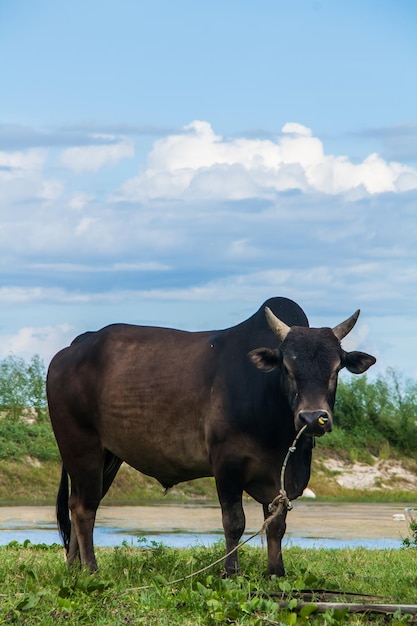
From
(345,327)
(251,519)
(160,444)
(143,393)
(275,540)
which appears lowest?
(251,519)

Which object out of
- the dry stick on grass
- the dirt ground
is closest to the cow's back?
the dry stick on grass

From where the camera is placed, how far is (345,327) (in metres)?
9.12

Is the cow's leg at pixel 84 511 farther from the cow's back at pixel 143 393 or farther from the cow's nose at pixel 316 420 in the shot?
the cow's nose at pixel 316 420

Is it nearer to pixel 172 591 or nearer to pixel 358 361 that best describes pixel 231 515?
pixel 172 591

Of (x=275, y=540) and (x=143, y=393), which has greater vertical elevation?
(x=143, y=393)

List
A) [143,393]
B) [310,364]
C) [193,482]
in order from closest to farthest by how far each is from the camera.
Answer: [310,364] < [143,393] < [193,482]

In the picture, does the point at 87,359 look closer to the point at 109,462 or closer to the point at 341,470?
the point at 109,462

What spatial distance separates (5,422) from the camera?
26.4m

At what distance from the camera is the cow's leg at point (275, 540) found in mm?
9148

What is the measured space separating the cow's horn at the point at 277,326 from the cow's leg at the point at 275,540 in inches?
58.5

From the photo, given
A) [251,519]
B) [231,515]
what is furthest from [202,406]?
[251,519]

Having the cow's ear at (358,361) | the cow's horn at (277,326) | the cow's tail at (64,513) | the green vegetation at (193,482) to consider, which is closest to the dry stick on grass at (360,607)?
the cow's ear at (358,361)

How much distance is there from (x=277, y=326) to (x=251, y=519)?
1076 cm

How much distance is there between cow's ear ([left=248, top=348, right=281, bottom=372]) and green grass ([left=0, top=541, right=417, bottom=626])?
1.69m
